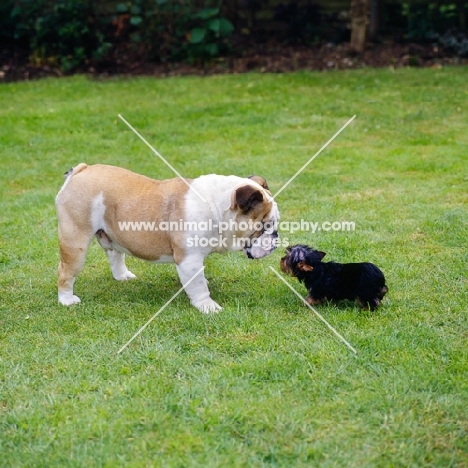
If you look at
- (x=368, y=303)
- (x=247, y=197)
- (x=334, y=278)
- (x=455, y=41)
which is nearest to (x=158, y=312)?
(x=247, y=197)

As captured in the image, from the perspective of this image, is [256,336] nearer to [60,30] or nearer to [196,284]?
[196,284]

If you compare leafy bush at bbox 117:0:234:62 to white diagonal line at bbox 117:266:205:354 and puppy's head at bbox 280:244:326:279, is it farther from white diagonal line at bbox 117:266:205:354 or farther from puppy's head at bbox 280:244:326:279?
puppy's head at bbox 280:244:326:279

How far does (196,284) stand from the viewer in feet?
18.8

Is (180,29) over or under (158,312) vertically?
under

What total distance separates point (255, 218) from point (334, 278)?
73cm

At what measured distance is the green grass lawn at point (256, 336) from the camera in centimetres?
400

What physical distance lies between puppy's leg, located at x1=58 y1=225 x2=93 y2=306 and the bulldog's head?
47.8 inches

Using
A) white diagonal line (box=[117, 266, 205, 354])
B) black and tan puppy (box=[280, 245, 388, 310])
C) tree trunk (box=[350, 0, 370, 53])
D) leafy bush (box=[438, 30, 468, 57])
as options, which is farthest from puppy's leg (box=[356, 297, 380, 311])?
leafy bush (box=[438, 30, 468, 57])

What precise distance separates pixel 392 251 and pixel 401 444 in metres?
3.14

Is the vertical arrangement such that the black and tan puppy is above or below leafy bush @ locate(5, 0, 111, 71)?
above

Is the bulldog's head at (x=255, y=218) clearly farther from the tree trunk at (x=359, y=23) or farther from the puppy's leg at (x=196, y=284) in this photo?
the tree trunk at (x=359, y=23)

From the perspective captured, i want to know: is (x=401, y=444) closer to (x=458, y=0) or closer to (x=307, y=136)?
(x=307, y=136)

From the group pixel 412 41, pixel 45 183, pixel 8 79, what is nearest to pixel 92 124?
pixel 45 183

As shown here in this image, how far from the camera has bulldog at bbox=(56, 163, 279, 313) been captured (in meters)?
5.65
